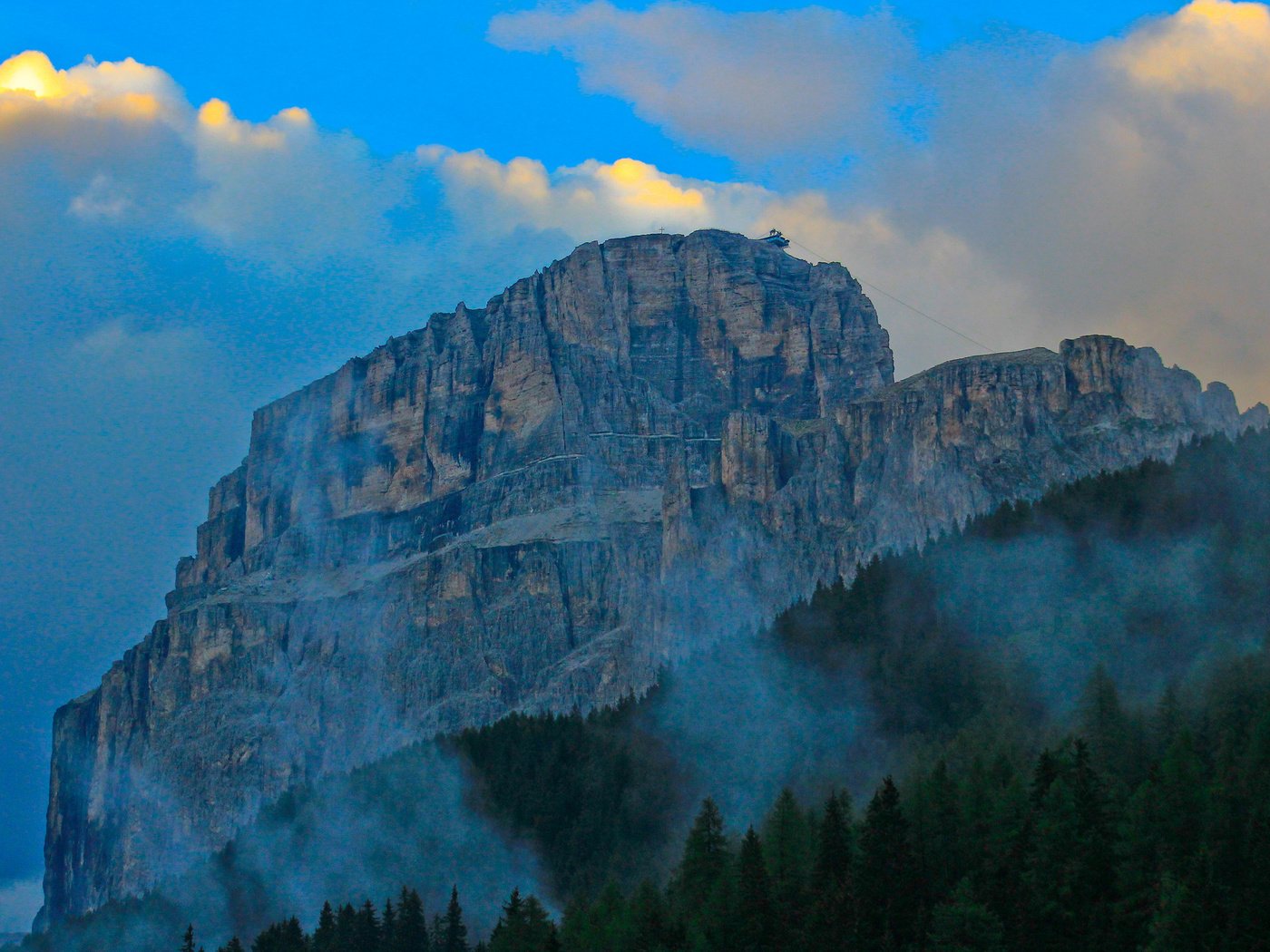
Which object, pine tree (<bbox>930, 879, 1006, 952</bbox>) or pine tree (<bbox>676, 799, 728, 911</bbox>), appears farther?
pine tree (<bbox>676, 799, 728, 911</bbox>)

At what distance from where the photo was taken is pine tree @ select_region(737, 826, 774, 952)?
373 ft

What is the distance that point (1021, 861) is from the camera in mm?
109875

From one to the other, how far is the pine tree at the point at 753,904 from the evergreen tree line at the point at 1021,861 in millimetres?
97

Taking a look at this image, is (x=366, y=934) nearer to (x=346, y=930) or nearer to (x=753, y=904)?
(x=346, y=930)

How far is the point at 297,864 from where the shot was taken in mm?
195750

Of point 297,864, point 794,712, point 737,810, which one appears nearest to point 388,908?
point 737,810

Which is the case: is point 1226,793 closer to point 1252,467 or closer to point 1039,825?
point 1039,825

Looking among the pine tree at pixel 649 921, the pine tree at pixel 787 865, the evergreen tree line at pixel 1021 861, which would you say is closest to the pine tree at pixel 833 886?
the evergreen tree line at pixel 1021 861

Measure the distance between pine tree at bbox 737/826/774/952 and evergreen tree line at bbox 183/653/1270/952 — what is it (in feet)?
0.32

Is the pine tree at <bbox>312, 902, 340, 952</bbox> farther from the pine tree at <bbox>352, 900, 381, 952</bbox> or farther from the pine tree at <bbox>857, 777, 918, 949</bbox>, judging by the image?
the pine tree at <bbox>857, 777, 918, 949</bbox>

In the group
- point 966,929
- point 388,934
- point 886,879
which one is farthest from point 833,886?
point 388,934

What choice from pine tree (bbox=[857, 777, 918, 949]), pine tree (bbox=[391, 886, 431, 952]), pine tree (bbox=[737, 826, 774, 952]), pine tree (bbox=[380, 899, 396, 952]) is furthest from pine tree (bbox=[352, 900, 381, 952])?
pine tree (bbox=[857, 777, 918, 949])

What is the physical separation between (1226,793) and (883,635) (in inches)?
2416

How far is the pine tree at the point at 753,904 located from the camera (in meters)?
114
